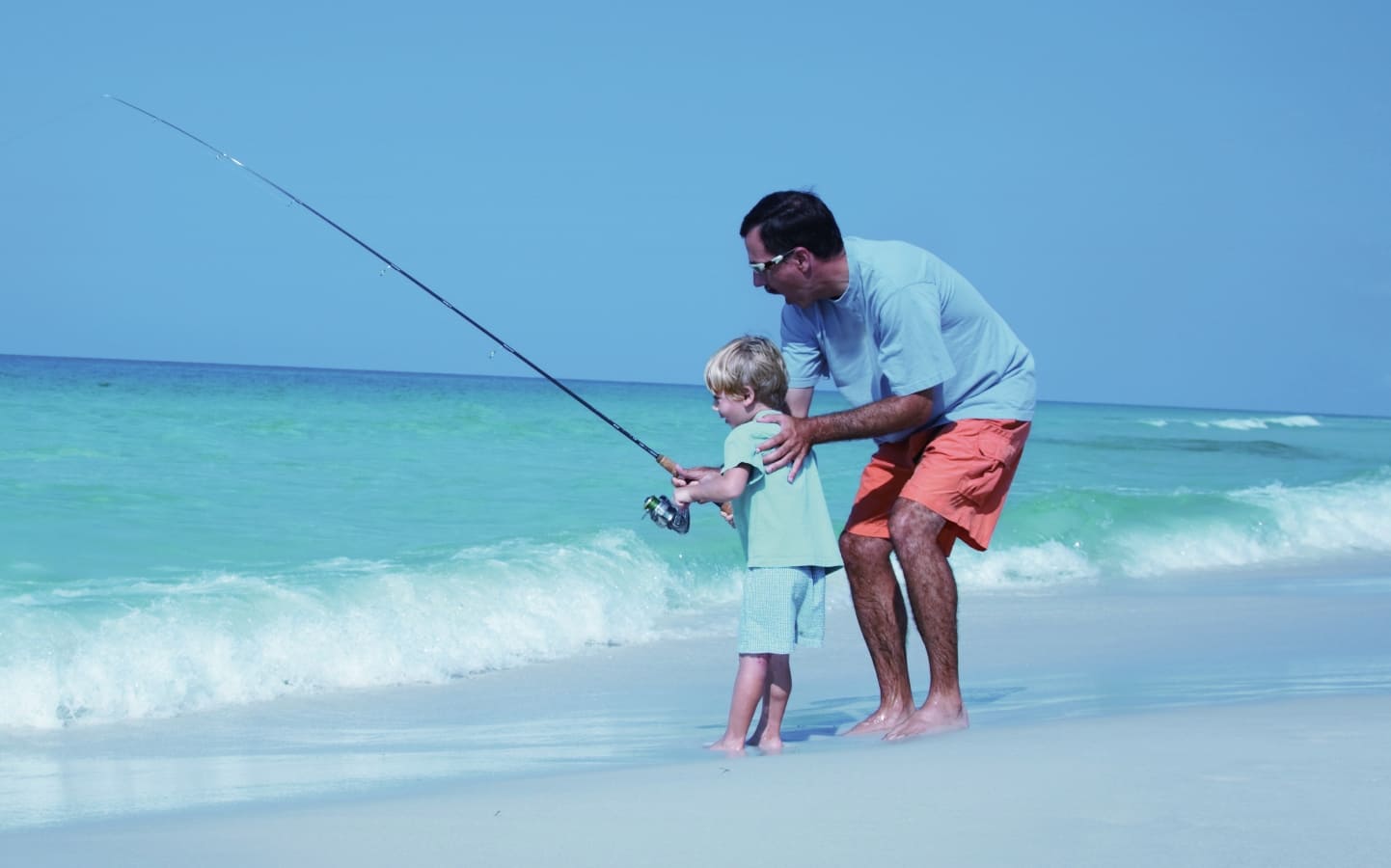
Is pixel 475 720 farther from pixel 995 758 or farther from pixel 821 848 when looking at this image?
pixel 821 848

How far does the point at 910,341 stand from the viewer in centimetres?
315

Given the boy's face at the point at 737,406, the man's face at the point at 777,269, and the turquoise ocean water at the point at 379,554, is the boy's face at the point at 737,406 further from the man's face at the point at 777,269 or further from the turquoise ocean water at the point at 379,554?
the turquoise ocean water at the point at 379,554

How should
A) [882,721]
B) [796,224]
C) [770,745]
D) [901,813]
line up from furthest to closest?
[882,721]
[770,745]
[796,224]
[901,813]

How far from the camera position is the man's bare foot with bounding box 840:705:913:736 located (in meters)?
3.35

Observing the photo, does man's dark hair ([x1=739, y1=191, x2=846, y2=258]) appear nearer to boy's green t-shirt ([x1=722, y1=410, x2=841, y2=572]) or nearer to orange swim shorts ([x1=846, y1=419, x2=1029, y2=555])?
boy's green t-shirt ([x1=722, y1=410, x2=841, y2=572])

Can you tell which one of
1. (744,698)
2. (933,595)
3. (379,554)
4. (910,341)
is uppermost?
(910,341)

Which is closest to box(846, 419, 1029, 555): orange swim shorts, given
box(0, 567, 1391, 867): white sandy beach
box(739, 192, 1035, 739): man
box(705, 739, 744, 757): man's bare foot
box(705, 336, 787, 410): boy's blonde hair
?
box(739, 192, 1035, 739): man

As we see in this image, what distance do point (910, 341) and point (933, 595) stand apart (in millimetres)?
576

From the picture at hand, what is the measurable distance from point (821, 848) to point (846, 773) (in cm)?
50

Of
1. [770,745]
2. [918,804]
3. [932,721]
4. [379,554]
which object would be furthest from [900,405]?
[379,554]

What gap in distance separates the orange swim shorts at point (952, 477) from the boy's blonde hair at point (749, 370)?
14.6 inches

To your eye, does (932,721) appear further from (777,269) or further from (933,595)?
(777,269)

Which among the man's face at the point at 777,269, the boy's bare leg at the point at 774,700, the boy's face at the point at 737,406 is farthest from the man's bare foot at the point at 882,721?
the man's face at the point at 777,269

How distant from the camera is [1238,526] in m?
9.52
